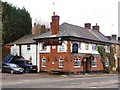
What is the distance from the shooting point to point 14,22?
6291cm

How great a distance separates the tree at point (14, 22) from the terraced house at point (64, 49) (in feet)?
29.9

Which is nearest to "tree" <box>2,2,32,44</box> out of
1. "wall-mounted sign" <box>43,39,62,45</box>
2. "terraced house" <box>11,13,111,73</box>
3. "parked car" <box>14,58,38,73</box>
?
"terraced house" <box>11,13,111,73</box>

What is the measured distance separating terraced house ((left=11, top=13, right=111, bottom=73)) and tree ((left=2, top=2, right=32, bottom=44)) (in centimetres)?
912

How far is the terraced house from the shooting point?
45.7 metres

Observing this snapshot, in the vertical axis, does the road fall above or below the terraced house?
below

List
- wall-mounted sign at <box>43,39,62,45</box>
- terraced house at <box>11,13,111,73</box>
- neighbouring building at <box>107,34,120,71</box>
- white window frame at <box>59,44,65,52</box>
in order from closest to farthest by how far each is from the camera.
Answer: terraced house at <box>11,13,111,73</box>, white window frame at <box>59,44,65,52</box>, wall-mounted sign at <box>43,39,62,45</box>, neighbouring building at <box>107,34,120,71</box>

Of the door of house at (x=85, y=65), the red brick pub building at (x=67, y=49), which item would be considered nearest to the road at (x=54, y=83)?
the red brick pub building at (x=67, y=49)

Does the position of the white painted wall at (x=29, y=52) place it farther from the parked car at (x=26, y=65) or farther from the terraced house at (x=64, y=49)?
the parked car at (x=26, y=65)

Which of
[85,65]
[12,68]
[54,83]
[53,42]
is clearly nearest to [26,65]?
[12,68]

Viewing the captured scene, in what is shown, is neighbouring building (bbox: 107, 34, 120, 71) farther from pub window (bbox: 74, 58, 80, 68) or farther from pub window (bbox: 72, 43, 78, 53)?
pub window (bbox: 72, 43, 78, 53)

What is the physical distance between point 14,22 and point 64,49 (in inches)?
800

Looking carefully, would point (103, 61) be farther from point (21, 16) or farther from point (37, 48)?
point (21, 16)

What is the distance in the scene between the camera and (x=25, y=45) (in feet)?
173

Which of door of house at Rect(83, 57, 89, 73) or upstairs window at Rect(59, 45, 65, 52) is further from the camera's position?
door of house at Rect(83, 57, 89, 73)
